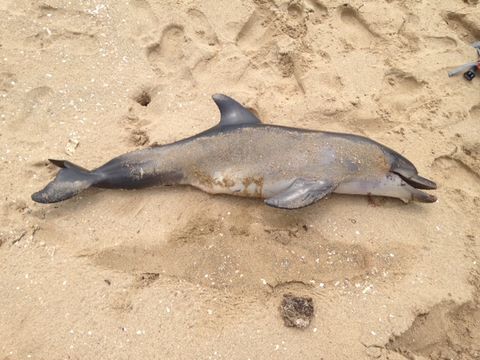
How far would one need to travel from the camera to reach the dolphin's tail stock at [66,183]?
3123mm

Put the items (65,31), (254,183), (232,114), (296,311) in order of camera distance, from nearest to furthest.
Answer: (296,311), (254,183), (232,114), (65,31)

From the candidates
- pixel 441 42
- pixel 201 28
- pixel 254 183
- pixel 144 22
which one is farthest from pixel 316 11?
pixel 254 183

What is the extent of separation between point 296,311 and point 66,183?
2039mm

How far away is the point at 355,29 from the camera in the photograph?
14.7 feet

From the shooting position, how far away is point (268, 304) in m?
2.84

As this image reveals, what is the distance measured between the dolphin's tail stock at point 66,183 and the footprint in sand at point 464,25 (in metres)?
4.29

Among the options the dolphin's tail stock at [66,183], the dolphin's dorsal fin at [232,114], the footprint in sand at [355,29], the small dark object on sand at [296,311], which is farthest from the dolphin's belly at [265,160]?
the footprint in sand at [355,29]

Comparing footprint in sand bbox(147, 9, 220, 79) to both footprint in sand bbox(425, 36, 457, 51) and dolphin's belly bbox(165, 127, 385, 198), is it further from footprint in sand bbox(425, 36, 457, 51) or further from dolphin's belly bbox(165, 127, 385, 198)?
footprint in sand bbox(425, 36, 457, 51)

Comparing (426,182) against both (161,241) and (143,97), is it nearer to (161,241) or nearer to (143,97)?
(161,241)

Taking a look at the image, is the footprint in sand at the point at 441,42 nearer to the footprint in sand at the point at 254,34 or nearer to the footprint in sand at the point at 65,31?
the footprint in sand at the point at 254,34

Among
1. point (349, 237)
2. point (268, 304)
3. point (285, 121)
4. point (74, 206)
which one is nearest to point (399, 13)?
point (285, 121)

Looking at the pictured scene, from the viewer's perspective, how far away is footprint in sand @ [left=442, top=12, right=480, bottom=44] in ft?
14.9

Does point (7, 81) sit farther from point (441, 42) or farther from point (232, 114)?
point (441, 42)

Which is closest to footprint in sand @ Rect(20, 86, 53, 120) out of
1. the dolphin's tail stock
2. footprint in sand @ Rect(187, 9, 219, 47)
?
the dolphin's tail stock
